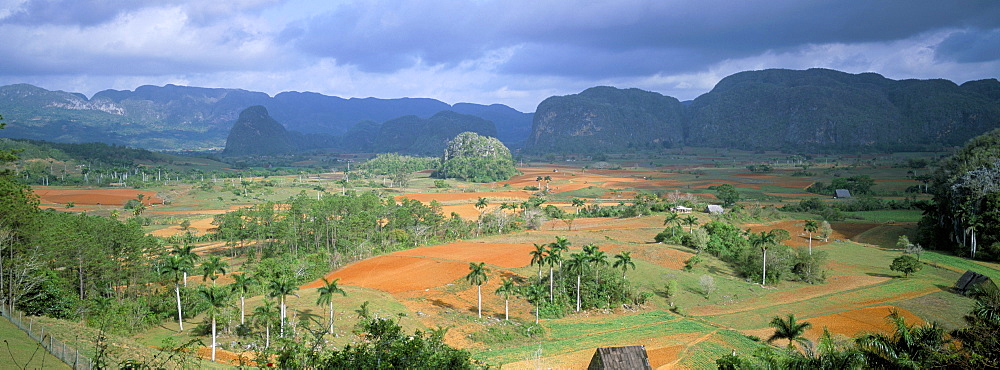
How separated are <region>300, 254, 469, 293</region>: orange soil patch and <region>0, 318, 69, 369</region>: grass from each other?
22522 millimetres

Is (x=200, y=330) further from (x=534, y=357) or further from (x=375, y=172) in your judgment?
(x=375, y=172)

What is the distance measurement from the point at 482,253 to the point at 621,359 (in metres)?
29.6

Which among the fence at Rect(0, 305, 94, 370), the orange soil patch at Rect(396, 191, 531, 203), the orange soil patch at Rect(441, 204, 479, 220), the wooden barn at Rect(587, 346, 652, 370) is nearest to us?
the fence at Rect(0, 305, 94, 370)

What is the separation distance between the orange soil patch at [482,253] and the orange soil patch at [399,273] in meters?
2.25

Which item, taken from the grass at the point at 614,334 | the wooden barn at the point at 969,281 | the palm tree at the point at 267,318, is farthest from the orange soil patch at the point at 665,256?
the palm tree at the point at 267,318

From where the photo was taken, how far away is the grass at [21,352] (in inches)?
526

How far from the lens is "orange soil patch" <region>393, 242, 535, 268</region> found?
46.1 meters

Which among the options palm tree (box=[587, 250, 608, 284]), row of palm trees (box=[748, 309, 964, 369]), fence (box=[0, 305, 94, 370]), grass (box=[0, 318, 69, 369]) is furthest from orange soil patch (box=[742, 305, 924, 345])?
grass (box=[0, 318, 69, 369])

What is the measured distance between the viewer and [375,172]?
154 metres

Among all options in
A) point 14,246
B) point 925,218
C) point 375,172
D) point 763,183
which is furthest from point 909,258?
point 375,172

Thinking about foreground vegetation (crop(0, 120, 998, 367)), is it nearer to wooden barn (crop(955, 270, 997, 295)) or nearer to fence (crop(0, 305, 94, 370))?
wooden barn (crop(955, 270, 997, 295))

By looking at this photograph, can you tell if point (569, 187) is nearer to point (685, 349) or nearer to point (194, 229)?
point (194, 229)

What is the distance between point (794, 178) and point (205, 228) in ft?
380

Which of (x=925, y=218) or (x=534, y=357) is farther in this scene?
(x=925, y=218)
